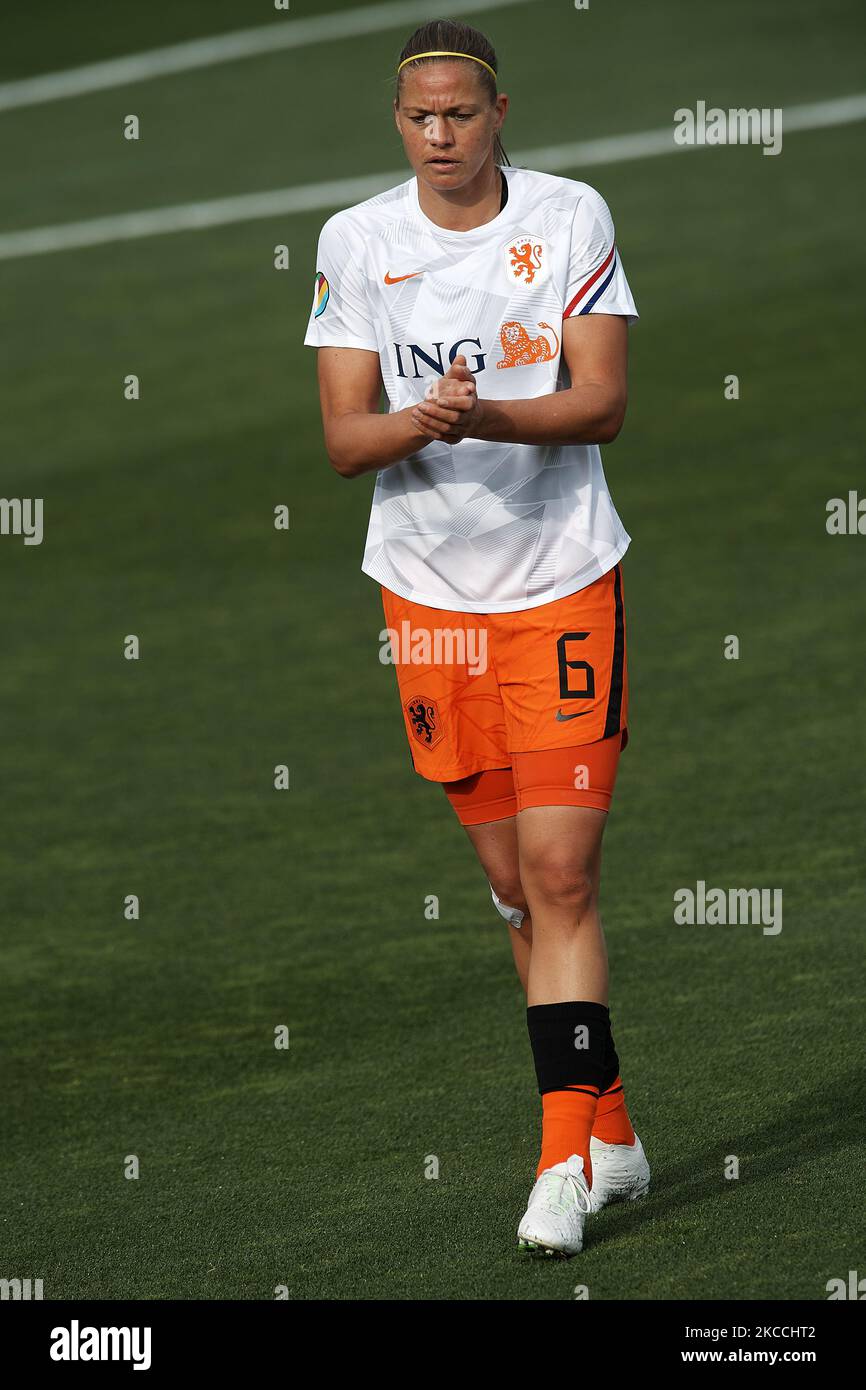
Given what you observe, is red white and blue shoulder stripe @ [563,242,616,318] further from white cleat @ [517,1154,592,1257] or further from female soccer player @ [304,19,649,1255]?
white cleat @ [517,1154,592,1257]

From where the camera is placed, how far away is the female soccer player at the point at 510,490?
4.22 meters

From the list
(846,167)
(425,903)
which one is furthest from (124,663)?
(846,167)

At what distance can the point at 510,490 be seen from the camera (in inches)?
171

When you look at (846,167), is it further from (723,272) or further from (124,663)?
(124,663)

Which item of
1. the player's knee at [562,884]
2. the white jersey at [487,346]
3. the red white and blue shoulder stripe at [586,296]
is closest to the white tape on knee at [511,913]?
the player's knee at [562,884]

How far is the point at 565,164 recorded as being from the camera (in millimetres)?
19438

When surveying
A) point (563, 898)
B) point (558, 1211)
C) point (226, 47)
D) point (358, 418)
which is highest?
point (226, 47)

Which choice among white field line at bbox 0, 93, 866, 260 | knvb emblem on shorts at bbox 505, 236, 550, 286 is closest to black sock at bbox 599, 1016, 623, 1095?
knvb emblem on shorts at bbox 505, 236, 550, 286

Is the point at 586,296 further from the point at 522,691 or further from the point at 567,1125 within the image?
the point at 567,1125

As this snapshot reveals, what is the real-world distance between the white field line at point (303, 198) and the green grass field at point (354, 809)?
309 mm

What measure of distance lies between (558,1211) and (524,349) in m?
1.73

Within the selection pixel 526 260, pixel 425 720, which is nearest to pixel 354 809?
pixel 425 720

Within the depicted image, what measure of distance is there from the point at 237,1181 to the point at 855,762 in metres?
3.99

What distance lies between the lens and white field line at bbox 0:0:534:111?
925 inches
